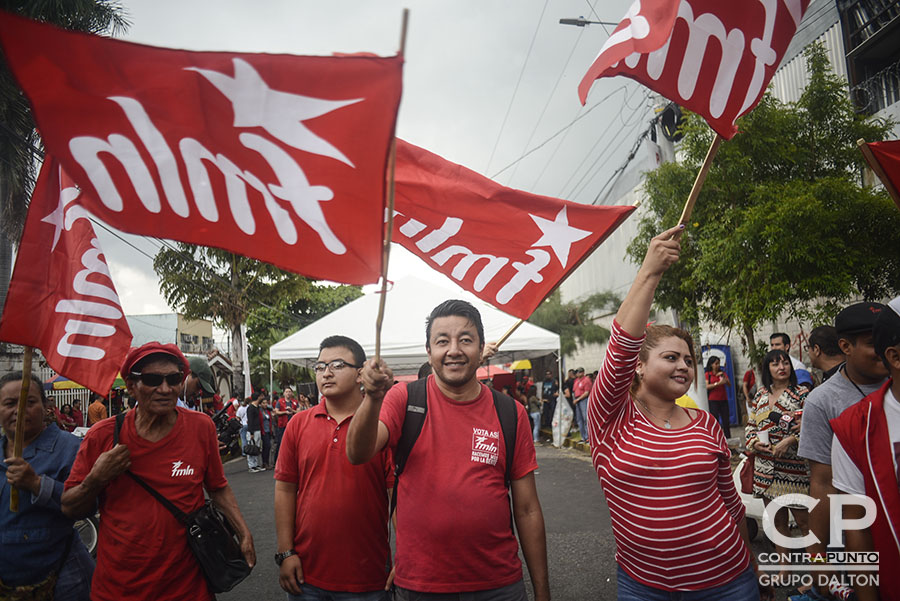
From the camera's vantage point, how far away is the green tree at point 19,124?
1277 centimetres

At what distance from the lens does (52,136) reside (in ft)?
6.43

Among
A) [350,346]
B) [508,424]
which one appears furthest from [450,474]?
[350,346]

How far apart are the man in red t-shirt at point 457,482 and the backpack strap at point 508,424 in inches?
0.7

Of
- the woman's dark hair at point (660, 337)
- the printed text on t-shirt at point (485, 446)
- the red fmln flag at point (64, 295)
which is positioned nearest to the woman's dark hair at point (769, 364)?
the woman's dark hair at point (660, 337)

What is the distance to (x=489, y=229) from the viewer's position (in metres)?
3.63

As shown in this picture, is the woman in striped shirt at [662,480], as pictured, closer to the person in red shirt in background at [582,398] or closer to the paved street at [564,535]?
the paved street at [564,535]

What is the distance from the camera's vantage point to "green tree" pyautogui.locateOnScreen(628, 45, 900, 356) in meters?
8.07

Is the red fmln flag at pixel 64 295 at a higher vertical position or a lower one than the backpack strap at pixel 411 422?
higher

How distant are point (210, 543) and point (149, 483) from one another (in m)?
0.39

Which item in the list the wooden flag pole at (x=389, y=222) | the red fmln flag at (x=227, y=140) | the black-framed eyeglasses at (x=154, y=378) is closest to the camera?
the wooden flag pole at (x=389, y=222)

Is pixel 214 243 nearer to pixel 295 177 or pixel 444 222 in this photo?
pixel 295 177

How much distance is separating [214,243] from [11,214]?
1475 cm

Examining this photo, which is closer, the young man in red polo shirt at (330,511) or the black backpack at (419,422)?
the black backpack at (419,422)

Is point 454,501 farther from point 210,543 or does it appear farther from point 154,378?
point 154,378
